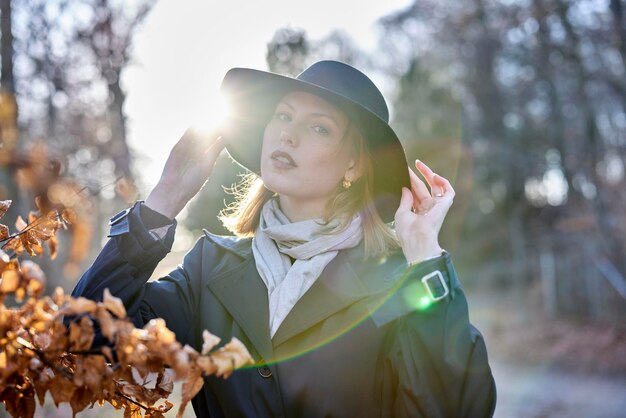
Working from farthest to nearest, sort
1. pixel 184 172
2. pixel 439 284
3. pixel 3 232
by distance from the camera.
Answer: pixel 184 172 < pixel 439 284 < pixel 3 232

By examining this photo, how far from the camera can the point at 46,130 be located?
43.3ft

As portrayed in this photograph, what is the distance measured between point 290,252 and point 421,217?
21.2 inches

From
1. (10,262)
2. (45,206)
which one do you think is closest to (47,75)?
(10,262)

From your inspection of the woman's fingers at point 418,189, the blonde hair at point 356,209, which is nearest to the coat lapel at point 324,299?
the blonde hair at point 356,209

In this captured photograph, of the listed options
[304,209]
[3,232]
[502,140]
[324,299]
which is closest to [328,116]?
[304,209]

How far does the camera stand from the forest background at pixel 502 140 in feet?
32.4

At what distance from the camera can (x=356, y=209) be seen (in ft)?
9.28

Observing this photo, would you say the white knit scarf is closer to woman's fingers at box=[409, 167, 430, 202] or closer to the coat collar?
the coat collar

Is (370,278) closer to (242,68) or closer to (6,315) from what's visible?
(242,68)

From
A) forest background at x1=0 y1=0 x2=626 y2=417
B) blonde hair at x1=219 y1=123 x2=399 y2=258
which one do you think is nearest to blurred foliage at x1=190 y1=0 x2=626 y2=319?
forest background at x1=0 y1=0 x2=626 y2=417

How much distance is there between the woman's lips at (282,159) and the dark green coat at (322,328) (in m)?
0.38

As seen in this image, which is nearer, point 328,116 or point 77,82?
point 328,116

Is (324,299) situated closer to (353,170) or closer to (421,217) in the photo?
(421,217)

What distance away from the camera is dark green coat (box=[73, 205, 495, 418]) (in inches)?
85.7
